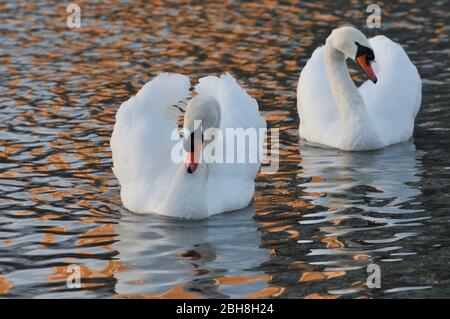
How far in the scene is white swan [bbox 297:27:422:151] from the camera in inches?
576

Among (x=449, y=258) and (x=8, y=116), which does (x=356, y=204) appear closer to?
(x=449, y=258)

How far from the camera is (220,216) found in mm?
11859

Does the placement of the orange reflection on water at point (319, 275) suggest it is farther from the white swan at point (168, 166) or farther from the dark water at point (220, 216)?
the white swan at point (168, 166)

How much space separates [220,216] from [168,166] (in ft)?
2.43

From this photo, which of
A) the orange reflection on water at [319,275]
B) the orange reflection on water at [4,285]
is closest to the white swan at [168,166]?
the orange reflection on water at [319,275]

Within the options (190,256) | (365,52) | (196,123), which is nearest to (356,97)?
(365,52)

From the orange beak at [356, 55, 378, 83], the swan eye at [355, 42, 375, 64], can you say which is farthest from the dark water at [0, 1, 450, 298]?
the swan eye at [355, 42, 375, 64]

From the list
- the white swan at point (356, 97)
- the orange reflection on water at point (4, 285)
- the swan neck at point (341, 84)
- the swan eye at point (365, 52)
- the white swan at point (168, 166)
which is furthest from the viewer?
the swan neck at point (341, 84)

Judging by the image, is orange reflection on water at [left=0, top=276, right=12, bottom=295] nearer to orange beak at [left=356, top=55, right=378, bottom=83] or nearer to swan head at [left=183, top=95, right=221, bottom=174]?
swan head at [left=183, top=95, right=221, bottom=174]

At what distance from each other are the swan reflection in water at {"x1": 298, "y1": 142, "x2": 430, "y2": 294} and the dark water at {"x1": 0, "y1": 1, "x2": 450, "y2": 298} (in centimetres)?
2

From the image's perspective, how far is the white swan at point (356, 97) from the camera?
14.6 m

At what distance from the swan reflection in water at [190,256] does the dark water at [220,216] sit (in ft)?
0.06

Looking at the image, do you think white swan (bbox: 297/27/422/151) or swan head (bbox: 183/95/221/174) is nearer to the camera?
swan head (bbox: 183/95/221/174)

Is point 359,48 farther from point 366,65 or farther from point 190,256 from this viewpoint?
point 190,256
